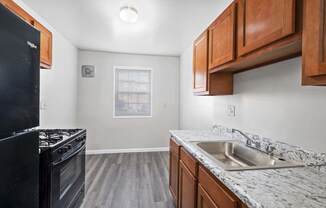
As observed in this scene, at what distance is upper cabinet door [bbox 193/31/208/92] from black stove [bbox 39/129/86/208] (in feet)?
5.21

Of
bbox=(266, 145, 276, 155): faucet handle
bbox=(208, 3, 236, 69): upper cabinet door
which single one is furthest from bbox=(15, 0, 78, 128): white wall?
bbox=(266, 145, 276, 155): faucet handle


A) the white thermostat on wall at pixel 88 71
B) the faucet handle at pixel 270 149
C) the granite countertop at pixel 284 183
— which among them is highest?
the white thermostat on wall at pixel 88 71

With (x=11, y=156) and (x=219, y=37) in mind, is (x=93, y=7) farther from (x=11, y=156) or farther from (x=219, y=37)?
(x=11, y=156)

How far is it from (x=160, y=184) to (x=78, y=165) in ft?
4.35

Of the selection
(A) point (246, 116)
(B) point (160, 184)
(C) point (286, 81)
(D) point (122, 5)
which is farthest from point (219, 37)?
(B) point (160, 184)

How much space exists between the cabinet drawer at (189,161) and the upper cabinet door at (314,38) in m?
1.00

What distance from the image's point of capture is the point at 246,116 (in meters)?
1.94

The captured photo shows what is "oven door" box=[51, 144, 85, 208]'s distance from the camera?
5.07 ft

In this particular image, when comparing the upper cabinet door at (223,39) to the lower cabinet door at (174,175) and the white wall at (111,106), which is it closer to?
the lower cabinet door at (174,175)

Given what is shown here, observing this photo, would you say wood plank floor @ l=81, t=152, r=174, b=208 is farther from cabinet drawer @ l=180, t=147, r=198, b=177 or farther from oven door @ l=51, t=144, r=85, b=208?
cabinet drawer @ l=180, t=147, r=198, b=177

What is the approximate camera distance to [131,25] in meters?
2.87

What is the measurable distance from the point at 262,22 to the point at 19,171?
162 cm

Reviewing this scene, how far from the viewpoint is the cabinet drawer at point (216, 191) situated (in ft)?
3.10

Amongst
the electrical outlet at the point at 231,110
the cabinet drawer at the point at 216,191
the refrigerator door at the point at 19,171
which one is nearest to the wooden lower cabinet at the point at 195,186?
the cabinet drawer at the point at 216,191
